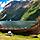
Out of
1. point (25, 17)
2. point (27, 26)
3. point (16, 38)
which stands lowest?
point (16, 38)

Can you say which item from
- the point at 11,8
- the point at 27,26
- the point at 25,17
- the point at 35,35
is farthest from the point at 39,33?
the point at 11,8

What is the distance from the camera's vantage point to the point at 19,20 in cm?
187

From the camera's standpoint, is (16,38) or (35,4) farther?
(35,4)

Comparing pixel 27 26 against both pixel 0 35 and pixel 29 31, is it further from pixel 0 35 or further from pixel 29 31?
pixel 0 35

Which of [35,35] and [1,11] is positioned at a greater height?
[1,11]

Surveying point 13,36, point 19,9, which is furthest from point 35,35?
point 19,9

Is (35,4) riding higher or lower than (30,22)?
higher

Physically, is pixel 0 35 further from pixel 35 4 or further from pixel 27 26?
pixel 35 4

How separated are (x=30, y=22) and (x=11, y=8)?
0.38m

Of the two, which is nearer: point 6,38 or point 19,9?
point 6,38

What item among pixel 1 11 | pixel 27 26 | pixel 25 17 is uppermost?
pixel 1 11

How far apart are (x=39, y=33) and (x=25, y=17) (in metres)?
0.33

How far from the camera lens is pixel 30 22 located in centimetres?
186

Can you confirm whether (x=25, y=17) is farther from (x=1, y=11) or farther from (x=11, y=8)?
(x=1, y=11)
